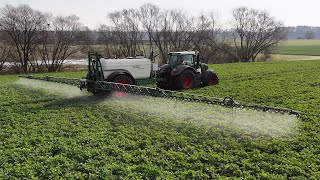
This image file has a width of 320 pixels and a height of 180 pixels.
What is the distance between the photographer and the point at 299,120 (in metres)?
9.59

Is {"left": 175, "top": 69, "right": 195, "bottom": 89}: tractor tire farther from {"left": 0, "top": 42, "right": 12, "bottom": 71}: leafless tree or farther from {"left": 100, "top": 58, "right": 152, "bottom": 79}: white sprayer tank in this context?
{"left": 0, "top": 42, "right": 12, "bottom": 71}: leafless tree

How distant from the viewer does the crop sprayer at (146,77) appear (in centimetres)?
1159

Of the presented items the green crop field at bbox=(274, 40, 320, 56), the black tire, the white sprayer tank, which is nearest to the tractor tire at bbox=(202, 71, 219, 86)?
the white sprayer tank

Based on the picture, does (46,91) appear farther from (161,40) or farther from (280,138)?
(161,40)

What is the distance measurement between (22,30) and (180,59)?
33.9m

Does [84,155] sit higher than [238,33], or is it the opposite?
[238,33]

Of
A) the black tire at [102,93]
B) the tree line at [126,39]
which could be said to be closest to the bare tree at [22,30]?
the tree line at [126,39]

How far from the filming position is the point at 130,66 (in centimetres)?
1413

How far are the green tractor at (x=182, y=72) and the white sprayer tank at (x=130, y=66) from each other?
→ 109 cm

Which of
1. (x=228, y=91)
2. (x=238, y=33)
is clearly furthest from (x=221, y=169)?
(x=238, y=33)

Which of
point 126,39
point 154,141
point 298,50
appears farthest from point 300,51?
point 154,141

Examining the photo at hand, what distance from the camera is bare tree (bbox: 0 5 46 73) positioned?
42.0 m

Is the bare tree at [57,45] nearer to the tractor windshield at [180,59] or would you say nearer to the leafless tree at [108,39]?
the leafless tree at [108,39]

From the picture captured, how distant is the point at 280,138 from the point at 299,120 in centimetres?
216
